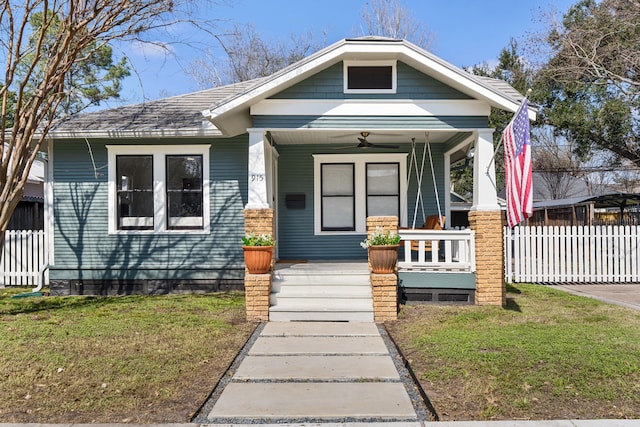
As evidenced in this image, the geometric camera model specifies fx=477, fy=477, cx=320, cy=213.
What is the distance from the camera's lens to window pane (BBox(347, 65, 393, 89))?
8008mm

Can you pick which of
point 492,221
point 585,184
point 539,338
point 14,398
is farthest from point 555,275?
A: point 585,184

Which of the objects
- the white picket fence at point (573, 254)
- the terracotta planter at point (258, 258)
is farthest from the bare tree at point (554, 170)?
the terracotta planter at point (258, 258)

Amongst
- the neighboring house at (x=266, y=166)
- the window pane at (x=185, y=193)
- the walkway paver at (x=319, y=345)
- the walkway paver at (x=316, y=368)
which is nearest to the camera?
the walkway paver at (x=316, y=368)

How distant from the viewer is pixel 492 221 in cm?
771

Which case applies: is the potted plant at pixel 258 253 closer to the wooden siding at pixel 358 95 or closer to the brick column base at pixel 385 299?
the brick column base at pixel 385 299

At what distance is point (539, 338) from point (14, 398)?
215 inches

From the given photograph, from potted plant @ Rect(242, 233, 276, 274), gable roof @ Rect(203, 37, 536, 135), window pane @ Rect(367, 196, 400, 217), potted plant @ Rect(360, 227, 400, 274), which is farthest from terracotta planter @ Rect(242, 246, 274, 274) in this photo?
window pane @ Rect(367, 196, 400, 217)

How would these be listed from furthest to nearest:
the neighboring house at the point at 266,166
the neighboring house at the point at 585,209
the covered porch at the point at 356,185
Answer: the neighboring house at the point at 585,209
the covered porch at the point at 356,185
the neighboring house at the point at 266,166

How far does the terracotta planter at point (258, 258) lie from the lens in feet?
23.2

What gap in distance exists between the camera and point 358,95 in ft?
25.9

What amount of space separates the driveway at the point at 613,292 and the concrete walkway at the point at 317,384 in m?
5.07

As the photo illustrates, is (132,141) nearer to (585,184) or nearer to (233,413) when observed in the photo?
(233,413)

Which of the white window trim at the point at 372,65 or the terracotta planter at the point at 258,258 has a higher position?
the white window trim at the point at 372,65

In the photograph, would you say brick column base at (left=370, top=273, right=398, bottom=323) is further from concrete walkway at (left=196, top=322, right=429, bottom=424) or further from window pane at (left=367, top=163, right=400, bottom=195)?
window pane at (left=367, top=163, right=400, bottom=195)
